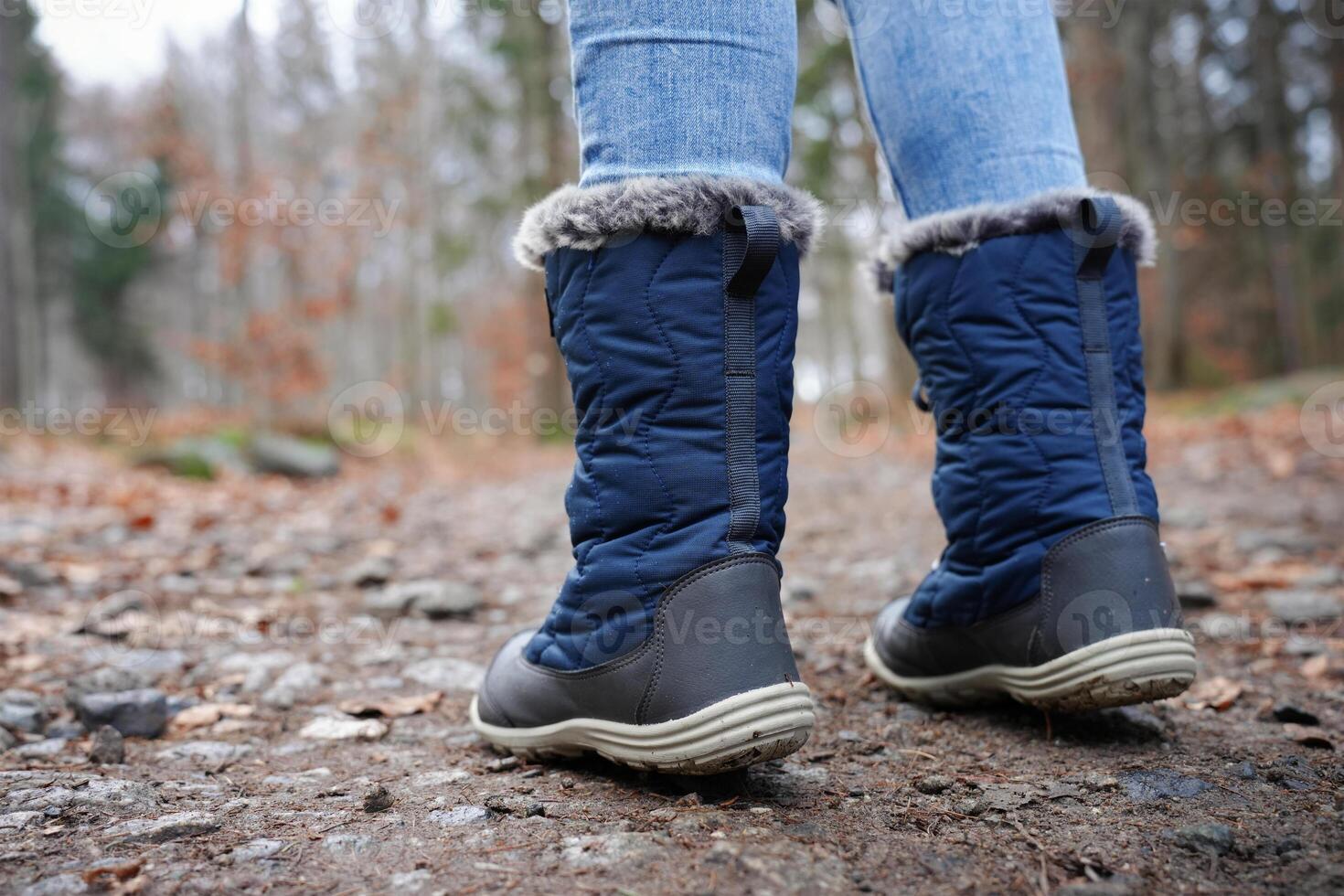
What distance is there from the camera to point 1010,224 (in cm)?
142

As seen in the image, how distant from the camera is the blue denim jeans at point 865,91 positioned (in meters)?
1.19

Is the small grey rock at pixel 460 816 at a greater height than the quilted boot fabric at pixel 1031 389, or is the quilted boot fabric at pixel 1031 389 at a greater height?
the quilted boot fabric at pixel 1031 389

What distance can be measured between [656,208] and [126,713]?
4.18 feet

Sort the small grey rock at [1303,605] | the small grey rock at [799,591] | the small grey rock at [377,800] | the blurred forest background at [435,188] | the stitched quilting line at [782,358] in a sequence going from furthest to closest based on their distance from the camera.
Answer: the blurred forest background at [435,188] < the small grey rock at [799,591] < the small grey rock at [1303,605] < the stitched quilting line at [782,358] < the small grey rock at [377,800]

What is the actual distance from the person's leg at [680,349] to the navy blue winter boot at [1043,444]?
0.38m

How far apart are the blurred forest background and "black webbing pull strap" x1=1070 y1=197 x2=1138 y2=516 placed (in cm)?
46

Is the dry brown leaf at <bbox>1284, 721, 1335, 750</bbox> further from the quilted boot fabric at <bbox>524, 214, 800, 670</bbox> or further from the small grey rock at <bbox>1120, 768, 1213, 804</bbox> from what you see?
the quilted boot fabric at <bbox>524, 214, 800, 670</bbox>

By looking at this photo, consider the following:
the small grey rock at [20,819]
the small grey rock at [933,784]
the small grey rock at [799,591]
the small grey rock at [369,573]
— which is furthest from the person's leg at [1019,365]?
the small grey rock at [369,573]

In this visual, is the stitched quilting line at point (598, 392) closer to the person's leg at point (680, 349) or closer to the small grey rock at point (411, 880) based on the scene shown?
the person's leg at point (680, 349)

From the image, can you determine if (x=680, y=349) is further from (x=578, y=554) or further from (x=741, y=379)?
(x=578, y=554)

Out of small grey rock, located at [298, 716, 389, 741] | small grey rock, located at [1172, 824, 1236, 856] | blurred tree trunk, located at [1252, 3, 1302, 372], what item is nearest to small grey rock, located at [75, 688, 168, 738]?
small grey rock, located at [298, 716, 389, 741]

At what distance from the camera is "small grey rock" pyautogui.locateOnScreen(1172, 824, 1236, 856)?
99cm

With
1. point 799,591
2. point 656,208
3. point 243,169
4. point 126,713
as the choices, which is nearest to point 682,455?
point 656,208

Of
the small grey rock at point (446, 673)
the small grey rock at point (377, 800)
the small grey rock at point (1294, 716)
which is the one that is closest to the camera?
the small grey rock at point (377, 800)
